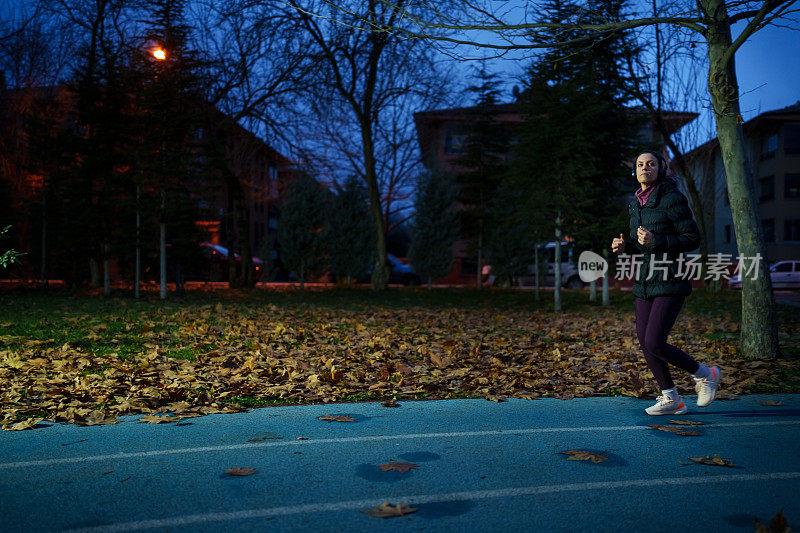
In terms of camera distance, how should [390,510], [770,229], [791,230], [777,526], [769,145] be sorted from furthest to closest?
1. [770,229]
2. [769,145]
3. [791,230]
4. [390,510]
5. [777,526]

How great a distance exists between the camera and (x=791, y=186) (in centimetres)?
4725

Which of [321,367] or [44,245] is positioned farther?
[44,245]

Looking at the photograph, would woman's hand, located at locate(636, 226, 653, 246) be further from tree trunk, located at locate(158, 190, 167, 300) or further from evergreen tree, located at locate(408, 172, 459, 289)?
evergreen tree, located at locate(408, 172, 459, 289)

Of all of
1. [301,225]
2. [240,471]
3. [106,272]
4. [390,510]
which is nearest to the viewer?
[390,510]

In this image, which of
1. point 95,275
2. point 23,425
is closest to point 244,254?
point 95,275

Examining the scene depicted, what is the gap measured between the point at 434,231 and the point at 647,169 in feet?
90.0

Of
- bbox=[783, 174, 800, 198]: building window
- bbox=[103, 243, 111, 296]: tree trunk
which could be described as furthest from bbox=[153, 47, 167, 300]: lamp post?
bbox=[783, 174, 800, 198]: building window

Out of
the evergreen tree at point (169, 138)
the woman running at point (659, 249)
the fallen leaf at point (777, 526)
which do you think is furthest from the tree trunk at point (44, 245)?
the fallen leaf at point (777, 526)

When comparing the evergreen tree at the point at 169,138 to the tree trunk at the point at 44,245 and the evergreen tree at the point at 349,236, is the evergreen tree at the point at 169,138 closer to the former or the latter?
the tree trunk at the point at 44,245

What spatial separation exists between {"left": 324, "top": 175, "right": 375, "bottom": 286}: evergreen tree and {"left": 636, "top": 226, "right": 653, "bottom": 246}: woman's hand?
84.2 feet

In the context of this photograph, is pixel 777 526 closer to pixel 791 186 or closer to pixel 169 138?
pixel 169 138

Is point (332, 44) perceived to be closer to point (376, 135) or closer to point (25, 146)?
point (25, 146)

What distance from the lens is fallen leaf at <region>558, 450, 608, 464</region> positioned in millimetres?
4496

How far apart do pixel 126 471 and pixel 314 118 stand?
24832 mm
